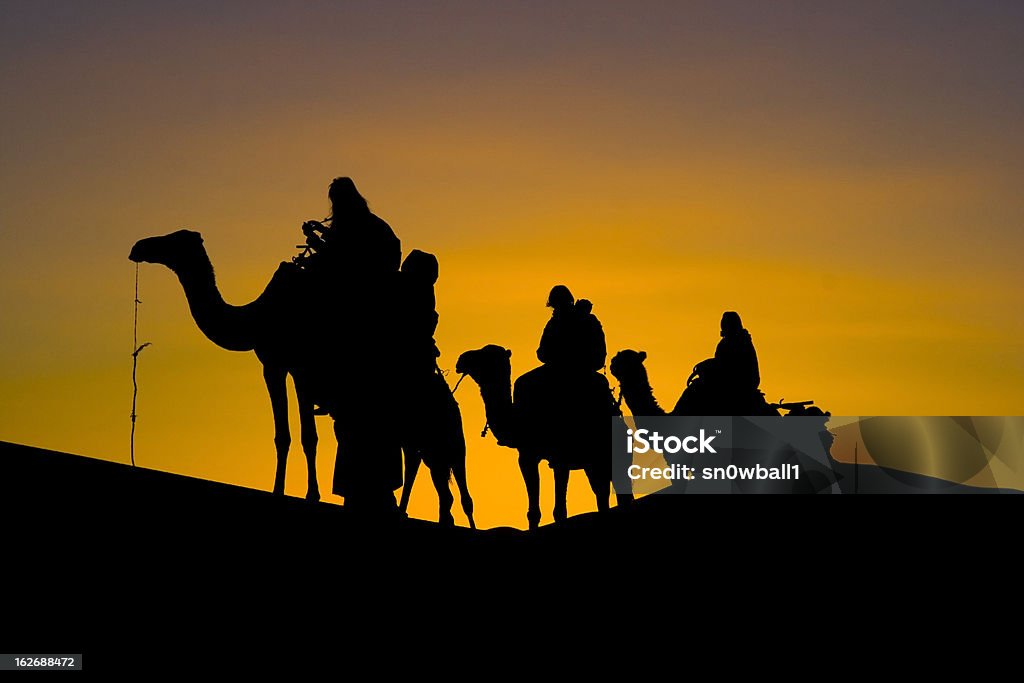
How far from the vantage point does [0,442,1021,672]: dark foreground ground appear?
38.8 feet

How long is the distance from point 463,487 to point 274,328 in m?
2.92

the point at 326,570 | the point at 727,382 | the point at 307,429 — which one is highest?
the point at 727,382

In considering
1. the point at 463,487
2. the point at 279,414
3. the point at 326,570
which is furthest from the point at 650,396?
the point at 326,570

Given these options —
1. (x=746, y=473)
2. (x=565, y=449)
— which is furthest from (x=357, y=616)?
(x=746, y=473)

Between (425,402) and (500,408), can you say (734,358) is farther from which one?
(425,402)

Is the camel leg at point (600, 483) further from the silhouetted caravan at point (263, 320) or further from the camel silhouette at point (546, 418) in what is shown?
the silhouetted caravan at point (263, 320)

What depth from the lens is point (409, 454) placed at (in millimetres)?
17219

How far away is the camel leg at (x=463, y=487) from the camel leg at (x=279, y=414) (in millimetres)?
2133

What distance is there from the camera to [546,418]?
19984 mm

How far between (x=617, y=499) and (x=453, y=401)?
291 centimetres

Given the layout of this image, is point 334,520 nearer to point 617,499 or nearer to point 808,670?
point 808,670

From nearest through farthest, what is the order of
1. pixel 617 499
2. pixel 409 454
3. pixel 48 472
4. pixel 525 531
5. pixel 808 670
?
pixel 808 670
pixel 48 472
pixel 525 531
pixel 409 454
pixel 617 499

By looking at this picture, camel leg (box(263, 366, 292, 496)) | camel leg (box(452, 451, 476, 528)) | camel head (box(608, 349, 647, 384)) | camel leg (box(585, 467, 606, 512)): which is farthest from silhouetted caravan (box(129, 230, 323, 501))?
camel head (box(608, 349, 647, 384))

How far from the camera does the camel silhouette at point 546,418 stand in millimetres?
19766
